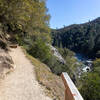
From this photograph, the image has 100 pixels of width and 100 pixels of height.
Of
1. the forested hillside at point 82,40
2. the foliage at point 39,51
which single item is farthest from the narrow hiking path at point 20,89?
the forested hillside at point 82,40

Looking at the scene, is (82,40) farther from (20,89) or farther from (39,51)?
(20,89)

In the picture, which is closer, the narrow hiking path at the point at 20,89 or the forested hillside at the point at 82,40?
the narrow hiking path at the point at 20,89

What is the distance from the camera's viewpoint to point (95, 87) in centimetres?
941

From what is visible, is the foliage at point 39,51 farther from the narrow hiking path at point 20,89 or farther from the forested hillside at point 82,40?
the forested hillside at point 82,40

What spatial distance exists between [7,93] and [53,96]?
1.85 meters

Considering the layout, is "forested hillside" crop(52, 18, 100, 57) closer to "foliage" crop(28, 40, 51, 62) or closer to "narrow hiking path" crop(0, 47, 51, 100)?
"foliage" crop(28, 40, 51, 62)

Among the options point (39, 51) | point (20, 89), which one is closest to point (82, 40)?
point (39, 51)

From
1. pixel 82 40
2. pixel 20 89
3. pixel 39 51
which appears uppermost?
pixel 82 40

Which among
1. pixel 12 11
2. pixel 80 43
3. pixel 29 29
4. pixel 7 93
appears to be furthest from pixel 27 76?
pixel 80 43

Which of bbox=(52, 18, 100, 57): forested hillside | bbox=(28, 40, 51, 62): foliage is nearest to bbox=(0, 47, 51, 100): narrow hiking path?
bbox=(28, 40, 51, 62): foliage

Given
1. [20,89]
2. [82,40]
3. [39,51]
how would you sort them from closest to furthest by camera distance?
1. [20,89]
2. [39,51]
3. [82,40]

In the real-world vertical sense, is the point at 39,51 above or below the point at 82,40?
below

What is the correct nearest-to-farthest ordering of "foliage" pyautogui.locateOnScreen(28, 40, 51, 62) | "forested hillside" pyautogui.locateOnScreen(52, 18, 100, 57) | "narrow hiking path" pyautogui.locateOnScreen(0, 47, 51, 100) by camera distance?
"narrow hiking path" pyautogui.locateOnScreen(0, 47, 51, 100)
"foliage" pyautogui.locateOnScreen(28, 40, 51, 62)
"forested hillside" pyautogui.locateOnScreen(52, 18, 100, 57)

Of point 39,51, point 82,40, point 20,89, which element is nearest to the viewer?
point 20,89
